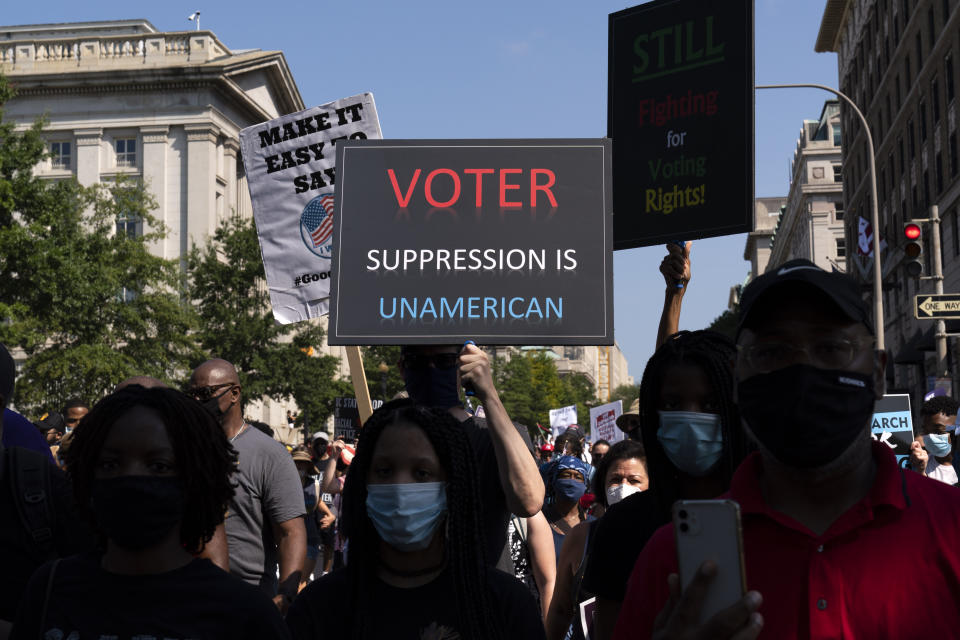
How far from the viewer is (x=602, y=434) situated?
22.4m

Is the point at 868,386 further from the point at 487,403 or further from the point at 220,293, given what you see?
the point at 220,293

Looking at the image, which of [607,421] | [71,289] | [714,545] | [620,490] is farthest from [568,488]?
[71,289]

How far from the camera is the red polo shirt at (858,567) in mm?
2107

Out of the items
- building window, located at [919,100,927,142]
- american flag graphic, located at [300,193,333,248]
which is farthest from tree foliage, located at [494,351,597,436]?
american flag graphic, located at [300,193,333,248]

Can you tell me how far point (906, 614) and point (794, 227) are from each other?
107 metres

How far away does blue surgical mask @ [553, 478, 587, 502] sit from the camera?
7.87 meters

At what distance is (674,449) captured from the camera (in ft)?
10.9

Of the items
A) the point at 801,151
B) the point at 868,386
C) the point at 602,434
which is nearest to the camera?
the point at 868,386

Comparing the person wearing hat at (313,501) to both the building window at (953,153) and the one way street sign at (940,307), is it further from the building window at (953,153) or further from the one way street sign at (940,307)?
the building window at (953,153)

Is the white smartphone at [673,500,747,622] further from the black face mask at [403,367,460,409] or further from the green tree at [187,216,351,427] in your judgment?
the green tree at [187,216,351,427]

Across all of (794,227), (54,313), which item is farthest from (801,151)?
(54,313)

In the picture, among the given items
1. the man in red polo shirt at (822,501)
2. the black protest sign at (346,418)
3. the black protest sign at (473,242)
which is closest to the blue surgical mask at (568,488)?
the black protest sign at (473,242)

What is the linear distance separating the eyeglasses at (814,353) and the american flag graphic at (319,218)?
4819 millimetres

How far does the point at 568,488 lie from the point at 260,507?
283cm
